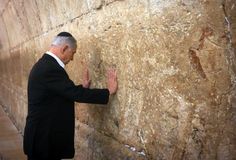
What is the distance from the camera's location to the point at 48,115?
349 centimetres

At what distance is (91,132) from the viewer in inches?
159

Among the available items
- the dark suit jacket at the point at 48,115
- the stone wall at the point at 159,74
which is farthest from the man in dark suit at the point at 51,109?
the stone wall at the point at 159,74

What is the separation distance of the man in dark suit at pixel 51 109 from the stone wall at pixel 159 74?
31cm

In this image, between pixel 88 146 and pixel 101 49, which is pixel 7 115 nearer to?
pixel 88 146

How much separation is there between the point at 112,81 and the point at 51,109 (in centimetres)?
65

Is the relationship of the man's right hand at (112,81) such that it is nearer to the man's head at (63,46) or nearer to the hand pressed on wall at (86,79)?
the man's head at (63,46)

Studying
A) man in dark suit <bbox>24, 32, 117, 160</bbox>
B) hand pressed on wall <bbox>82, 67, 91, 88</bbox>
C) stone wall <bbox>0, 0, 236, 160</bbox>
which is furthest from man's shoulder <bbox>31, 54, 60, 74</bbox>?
hand pressed on wall <bbox>82, 67, 91, 88</bbox>

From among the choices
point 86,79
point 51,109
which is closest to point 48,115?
point 51,109

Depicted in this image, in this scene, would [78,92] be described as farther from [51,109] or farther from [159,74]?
[159,74]

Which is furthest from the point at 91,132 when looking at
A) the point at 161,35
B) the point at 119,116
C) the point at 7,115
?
the point at 7,115

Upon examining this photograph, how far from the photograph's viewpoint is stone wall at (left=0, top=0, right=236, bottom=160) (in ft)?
6.85

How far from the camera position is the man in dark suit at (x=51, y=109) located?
3395 millimetres

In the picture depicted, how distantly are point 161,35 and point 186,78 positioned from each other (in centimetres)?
36

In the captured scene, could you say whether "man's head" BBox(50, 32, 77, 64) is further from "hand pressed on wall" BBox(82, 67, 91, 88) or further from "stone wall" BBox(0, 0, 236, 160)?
"hand pressed on wall" BBox(82, 67, 91, 88)
